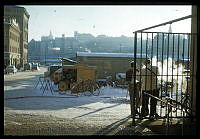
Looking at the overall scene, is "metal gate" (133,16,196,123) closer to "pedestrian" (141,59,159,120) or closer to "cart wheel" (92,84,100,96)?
"pedestrian" (141,59,159,120)

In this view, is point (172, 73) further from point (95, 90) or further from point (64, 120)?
point (95, 90)

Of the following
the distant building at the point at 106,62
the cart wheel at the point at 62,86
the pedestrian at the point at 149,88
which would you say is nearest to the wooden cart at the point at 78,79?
the cart wheel at the point at 62,86

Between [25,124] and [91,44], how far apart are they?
11597 centimetres

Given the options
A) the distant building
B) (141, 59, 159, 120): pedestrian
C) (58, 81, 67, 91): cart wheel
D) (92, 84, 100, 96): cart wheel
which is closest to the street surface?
(141, 59, 159, 120): pedestrian

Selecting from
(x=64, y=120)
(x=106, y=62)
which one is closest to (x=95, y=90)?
(x=106, y=62)

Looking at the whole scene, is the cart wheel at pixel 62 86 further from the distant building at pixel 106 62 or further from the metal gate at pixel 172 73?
the metal gate at pixel 172 73

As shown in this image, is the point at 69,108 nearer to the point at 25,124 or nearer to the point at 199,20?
the point at 25,124

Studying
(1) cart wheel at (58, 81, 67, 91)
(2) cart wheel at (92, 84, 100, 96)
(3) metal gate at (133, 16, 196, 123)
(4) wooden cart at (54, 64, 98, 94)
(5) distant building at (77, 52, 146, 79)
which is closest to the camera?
(3) metal gate at (133, 16, 196, 123)

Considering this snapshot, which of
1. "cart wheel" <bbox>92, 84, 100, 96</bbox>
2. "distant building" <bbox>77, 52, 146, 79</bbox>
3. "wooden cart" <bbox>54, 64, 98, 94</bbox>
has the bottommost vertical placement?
"cart wheel" <bbox>92, 84, 100, 96</bbox>

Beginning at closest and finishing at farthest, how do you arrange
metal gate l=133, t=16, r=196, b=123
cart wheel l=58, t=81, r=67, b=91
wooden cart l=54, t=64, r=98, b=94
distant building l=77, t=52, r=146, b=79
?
metal gate l=133, t=16, r=196, b=123 < wooden cart l=54, t=64, r=98, b=94 < cart wheel l=58, t=81, r=67, b=91 < distant building l=77, t=52, r=146, b=79

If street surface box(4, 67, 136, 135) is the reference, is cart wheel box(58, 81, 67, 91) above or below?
above

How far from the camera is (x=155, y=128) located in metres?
7.54

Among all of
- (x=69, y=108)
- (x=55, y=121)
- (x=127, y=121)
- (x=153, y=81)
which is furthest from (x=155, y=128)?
(x=69, y=108)

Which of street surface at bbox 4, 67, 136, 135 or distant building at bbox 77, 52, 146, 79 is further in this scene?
distant building at bbox 77, 52, 146, 79
